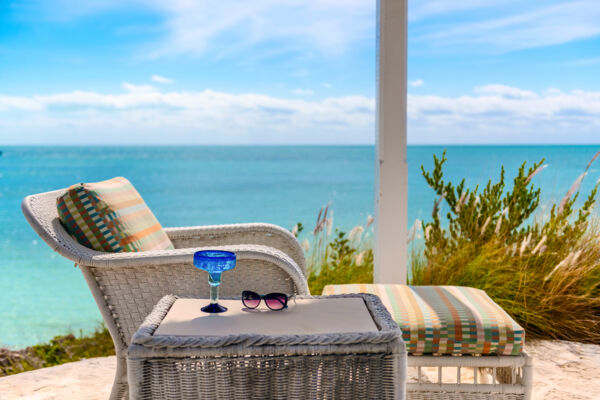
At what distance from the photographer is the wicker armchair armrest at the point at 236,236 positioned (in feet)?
7.16

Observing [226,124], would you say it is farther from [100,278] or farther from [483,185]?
[100,278]

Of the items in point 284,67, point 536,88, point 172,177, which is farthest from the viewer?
point 284,67

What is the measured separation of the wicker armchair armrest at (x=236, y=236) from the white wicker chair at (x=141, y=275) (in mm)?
565

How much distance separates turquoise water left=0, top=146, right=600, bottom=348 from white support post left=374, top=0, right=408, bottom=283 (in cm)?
64

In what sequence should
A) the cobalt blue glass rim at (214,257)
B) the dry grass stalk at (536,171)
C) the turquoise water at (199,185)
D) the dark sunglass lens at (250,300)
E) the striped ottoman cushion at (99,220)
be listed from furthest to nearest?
the turquoise water at (199,185)
the dry grass stalk at (536,171)
the striped ottoman cushion at (99,220)
the dark sunglass lens at (250,300)
the cobalt blue glass rim at (214,257)

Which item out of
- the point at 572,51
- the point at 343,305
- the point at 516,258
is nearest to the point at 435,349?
the point at 343,305

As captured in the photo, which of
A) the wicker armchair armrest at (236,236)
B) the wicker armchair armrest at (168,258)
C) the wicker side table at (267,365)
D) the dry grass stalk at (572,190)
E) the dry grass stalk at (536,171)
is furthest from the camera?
the dry grass stalk at (536,171)

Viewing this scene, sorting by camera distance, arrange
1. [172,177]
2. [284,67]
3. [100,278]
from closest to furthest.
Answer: [100,278] → [172,177] → [284,67]

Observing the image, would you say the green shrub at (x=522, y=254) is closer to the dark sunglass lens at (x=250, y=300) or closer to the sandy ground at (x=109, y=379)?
the sandy ground at (x=109, y=379)

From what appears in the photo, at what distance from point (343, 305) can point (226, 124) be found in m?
22.8

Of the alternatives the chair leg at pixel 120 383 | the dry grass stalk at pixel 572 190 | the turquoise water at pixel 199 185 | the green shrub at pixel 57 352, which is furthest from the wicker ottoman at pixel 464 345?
the green shrub at pixel 57 352

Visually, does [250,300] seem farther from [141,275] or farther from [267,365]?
[141,275]

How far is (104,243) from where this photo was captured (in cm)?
164

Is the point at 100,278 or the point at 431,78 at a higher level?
the point at 431,78
